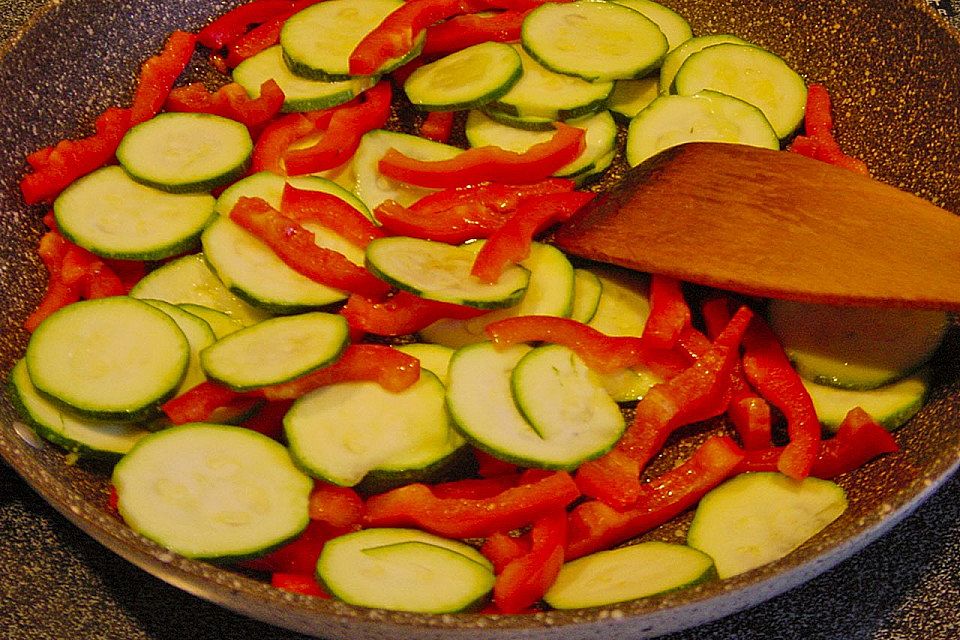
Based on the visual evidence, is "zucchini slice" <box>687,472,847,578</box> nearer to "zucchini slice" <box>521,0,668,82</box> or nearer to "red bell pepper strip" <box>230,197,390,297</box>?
"red bell pepper strip" <box>230,197,390,297</box>

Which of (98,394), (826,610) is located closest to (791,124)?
(826,610)

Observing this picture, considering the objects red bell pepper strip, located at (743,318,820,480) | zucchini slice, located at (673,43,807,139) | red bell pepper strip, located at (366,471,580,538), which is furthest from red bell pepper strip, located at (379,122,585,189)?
red bell pepper strip, located at (366,471,580,538)

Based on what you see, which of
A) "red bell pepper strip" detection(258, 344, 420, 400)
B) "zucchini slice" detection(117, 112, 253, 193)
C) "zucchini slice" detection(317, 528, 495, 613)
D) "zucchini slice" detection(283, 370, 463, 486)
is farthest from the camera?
"zucchini slice" detection(117, 112, 253, 193)

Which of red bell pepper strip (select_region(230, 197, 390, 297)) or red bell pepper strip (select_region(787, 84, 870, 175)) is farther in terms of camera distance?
red bell pepper strip (select_region(787, 84, 870, 175))

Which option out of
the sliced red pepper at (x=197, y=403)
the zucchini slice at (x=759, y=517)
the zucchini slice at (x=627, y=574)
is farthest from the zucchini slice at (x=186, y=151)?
the zucchini slice at (x=759, y=517)

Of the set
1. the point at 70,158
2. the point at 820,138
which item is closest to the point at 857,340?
the point at 820,138

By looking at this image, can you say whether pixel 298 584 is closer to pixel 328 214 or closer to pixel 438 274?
pixel 438 274

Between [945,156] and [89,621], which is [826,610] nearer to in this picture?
[945,156]
